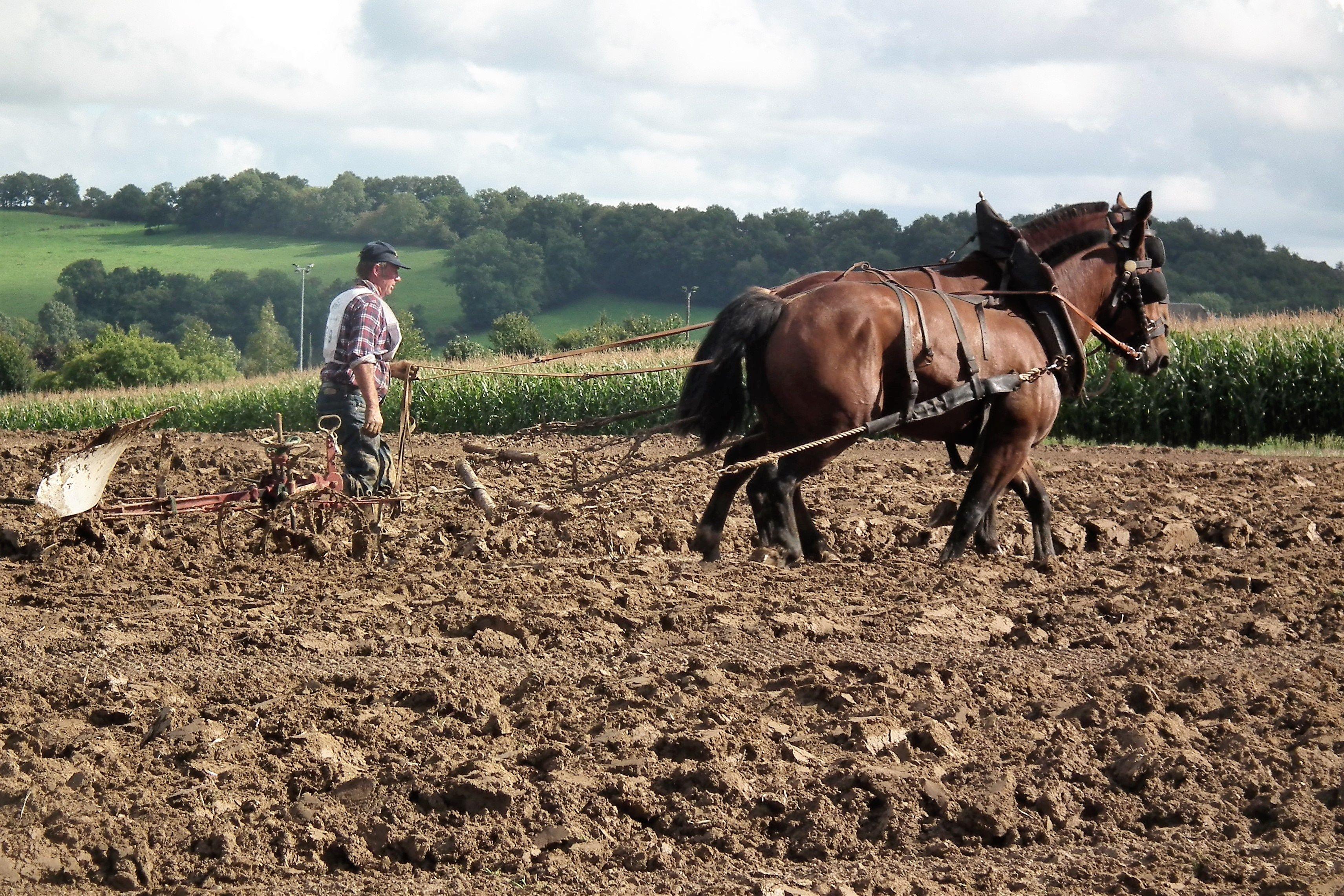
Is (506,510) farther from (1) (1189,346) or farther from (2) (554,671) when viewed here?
(1) (1189,346)

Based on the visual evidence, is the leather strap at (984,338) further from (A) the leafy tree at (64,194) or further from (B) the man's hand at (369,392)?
(A) the leafy tree at (64,194)

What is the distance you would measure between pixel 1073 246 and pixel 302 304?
59.6 metres

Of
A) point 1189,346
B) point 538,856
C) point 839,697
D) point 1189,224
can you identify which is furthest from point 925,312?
point 1189,224

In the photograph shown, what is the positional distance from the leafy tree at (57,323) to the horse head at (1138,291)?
70906mm

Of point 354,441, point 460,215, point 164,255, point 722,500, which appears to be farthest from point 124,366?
point 722,500

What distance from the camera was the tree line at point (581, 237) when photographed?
3725cm

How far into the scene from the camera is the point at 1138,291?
25.8ft

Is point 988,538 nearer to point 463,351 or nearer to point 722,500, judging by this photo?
point 722,500

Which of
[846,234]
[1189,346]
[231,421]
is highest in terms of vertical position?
[846,234]

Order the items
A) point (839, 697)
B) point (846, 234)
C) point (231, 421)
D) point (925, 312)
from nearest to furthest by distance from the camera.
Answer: point (839, 697)
point (925, 312)
point (231, 421)
point (846, 234)

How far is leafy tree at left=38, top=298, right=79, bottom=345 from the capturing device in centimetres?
6969

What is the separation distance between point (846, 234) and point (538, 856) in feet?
146

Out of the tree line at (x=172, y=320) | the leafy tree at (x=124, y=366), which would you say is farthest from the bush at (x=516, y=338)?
the leafy tree at (x=124, y=366)

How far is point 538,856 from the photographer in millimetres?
3725
